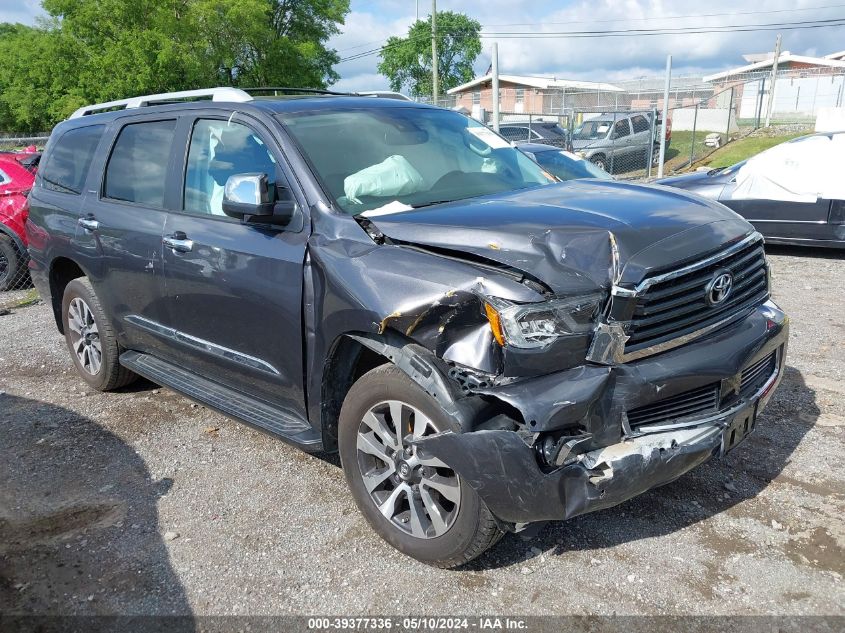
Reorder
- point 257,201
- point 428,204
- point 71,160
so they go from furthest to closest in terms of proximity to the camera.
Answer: point 71,160
point 428,204
point 257,201

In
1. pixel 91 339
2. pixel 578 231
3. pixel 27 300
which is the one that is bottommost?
pixel 27 300

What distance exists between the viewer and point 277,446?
4.25 meters

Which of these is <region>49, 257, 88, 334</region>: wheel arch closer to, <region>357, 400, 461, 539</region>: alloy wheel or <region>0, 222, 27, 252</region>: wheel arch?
<region>357, 400, 461, 539</region>: alloy wheel

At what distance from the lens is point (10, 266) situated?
9070 mm

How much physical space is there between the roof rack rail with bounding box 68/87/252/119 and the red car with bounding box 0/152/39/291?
404 cm

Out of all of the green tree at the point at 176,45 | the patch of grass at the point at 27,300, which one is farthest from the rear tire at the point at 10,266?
the green tree at the point at 176,45

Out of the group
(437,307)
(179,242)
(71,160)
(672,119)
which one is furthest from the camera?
Answer: (672,119)

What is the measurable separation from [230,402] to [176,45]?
132 ft

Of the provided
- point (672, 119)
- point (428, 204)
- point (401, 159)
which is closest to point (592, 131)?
point (672, 119)

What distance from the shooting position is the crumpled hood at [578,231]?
2609mm

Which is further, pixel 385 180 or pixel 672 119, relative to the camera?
pixel 672 119

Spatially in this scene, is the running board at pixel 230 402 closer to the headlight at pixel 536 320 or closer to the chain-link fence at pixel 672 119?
the headlight at pixel 536 320

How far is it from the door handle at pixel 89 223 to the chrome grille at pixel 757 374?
4041 mm

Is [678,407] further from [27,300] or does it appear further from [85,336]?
[27,300]
